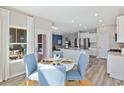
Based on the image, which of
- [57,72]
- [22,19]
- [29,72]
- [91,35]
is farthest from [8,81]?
[91,35]

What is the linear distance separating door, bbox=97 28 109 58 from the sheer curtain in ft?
23.0

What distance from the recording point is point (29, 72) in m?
3.37

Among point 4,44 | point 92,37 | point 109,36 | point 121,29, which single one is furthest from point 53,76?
point 92,37

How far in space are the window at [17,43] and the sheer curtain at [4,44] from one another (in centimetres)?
47

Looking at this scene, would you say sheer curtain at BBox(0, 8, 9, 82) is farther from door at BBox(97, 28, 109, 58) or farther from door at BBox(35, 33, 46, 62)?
door at BBox(97, 28, 109, 58)

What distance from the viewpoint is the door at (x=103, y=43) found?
950 centimetres

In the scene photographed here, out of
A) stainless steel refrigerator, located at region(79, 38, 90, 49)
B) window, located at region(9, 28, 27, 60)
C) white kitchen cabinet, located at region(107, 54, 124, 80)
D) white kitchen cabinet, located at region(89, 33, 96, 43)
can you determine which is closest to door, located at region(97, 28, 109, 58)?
white kitchen cabinet, located at region(89, 33, 96, 43)

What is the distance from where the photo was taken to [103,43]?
9.70 metres

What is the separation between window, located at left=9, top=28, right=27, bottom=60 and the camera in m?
4.96

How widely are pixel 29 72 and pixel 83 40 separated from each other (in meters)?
10.1

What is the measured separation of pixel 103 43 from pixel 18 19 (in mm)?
6588

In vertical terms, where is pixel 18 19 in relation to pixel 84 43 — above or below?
above

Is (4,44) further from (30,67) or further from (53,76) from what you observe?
(53,76)
